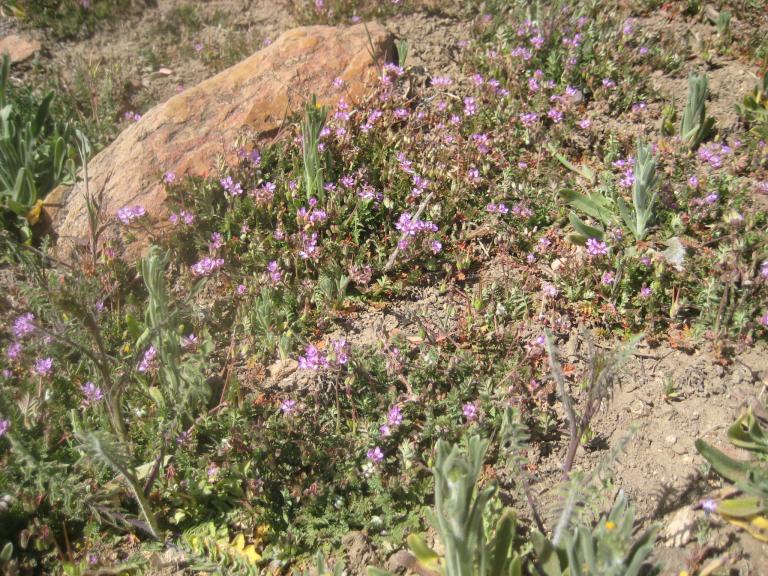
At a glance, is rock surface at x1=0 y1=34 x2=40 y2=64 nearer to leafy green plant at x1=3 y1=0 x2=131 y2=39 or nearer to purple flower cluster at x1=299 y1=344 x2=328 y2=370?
leafy green plant at x1=3 y1=0 x2=131 y2=39

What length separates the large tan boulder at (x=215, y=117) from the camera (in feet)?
15.6

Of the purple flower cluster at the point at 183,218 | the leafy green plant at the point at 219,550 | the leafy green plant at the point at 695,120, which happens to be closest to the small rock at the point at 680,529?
the leafy green plant at the point at 219,550

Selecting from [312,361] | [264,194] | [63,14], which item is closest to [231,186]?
[264,194]

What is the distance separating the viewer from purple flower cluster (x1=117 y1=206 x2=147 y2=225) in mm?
4438

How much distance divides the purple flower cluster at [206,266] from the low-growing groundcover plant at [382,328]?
0.02 metres

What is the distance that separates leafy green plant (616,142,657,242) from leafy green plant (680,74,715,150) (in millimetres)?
828

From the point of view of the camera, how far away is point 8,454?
3320 millimetres

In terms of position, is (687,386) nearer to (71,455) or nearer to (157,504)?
(157,504)

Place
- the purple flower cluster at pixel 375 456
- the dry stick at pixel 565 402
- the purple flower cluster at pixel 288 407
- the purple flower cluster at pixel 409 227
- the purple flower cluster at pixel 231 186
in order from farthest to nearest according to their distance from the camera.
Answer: the purple flower cluster at pixel 231 186
the purple flower cluster at pixel 409 227
the purple flower cluster at pixel 288 407
the purple flower cluster at pixel 375 456
the dry stick at pixel 565 402

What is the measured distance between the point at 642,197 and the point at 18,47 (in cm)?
623

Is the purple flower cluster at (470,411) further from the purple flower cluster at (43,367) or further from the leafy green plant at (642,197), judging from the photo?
the purple flower cluster at (43,367)

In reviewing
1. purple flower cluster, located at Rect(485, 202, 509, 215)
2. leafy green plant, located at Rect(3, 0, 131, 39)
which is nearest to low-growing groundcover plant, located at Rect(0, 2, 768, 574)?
purple flower cluster, located at Rect(485, 202, 509, 215)

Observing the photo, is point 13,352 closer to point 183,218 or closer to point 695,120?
point 183,218

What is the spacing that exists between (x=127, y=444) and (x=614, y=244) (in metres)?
3.06
